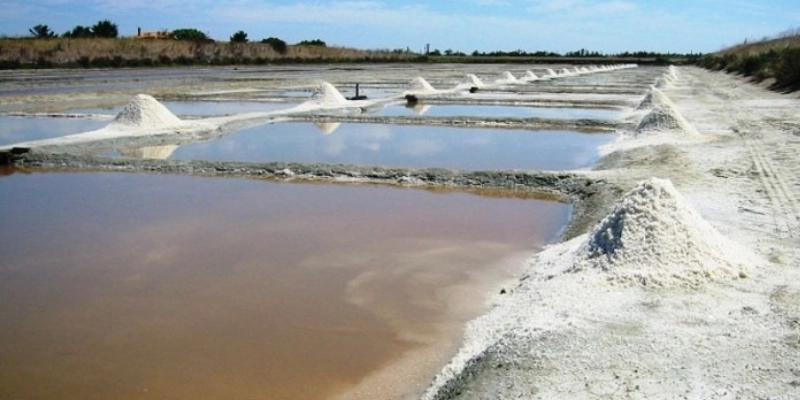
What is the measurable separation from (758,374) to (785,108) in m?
10.8

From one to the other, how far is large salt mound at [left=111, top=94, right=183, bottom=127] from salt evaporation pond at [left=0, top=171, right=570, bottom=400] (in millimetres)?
3702

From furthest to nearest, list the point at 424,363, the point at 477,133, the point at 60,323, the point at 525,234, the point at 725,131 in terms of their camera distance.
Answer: the point at 477,133 → the point at 725,131 → the point at 525,234 → the point at 60,323 → the point at 424,363

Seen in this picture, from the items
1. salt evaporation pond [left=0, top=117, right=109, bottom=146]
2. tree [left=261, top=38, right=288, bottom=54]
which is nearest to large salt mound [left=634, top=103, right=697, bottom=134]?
salt evaporation pond [left=0, top=117, right=109, bottom=146]

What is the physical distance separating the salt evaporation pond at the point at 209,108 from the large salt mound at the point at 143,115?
269 centimetres

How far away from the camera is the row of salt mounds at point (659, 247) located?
314 centimetres

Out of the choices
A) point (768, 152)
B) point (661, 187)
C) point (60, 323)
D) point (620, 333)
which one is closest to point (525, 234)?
point (661, 187)

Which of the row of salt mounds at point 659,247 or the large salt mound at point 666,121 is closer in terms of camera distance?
the row of salt mounds at point 659,247

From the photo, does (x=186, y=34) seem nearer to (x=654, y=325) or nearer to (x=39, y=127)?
(x=39, y=127)

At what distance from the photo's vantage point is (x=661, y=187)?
3344mm

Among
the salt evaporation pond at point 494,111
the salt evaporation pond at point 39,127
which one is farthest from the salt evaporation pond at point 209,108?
the salt evaporation pond at point 494,111

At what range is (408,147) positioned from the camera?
27.7 ft

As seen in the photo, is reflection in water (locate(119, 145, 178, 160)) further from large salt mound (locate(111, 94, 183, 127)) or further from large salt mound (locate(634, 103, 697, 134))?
large salt mound (locate(634, 103, 697, 134))

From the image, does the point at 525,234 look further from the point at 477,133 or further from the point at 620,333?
→ the point at 477,133

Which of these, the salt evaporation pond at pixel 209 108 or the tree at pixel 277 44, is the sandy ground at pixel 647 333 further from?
the tree at pixel 277 44
